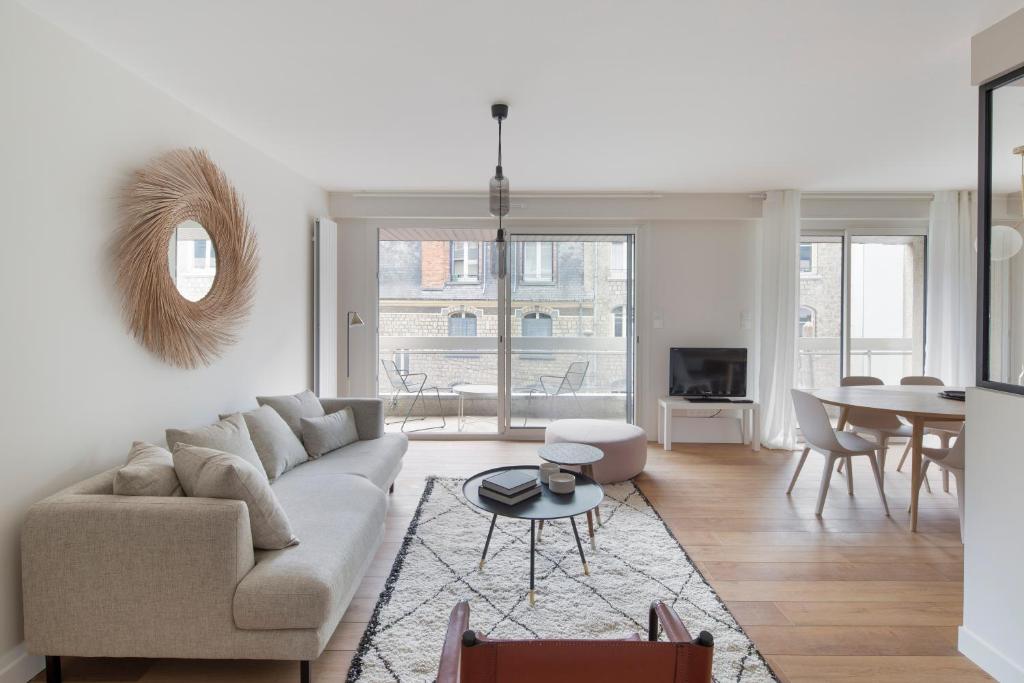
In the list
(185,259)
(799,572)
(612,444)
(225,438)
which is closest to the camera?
(225,438)

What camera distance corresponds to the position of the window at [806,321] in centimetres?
537

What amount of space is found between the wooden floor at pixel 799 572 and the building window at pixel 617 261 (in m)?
2.04

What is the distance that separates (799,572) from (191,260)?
3.75 meters

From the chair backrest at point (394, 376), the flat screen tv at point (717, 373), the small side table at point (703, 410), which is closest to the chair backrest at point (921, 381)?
the small side table at point (703, 410)

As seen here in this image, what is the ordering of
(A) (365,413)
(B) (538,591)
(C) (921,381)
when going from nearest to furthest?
(B) (538,591)
(A) (365,413)
(C) (921,381)

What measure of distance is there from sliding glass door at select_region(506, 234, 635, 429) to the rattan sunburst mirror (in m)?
2.72

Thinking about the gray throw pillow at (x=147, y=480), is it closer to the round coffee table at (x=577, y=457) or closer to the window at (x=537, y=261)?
the round coffee table at (x=577, y=457)

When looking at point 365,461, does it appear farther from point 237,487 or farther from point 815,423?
point 815,423

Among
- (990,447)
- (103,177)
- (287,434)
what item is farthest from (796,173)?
(103,177)

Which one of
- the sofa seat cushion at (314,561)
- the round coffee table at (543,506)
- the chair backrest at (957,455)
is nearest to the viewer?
the sofa seat cushion at (314,561)

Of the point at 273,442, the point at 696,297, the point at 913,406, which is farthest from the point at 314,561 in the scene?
the point at 696,297

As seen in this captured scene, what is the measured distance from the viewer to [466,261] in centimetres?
563

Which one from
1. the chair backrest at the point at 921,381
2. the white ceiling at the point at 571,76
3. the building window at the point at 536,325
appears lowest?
the chair backrest at the point at 921,381

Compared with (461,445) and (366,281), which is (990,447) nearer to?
(461,445)
